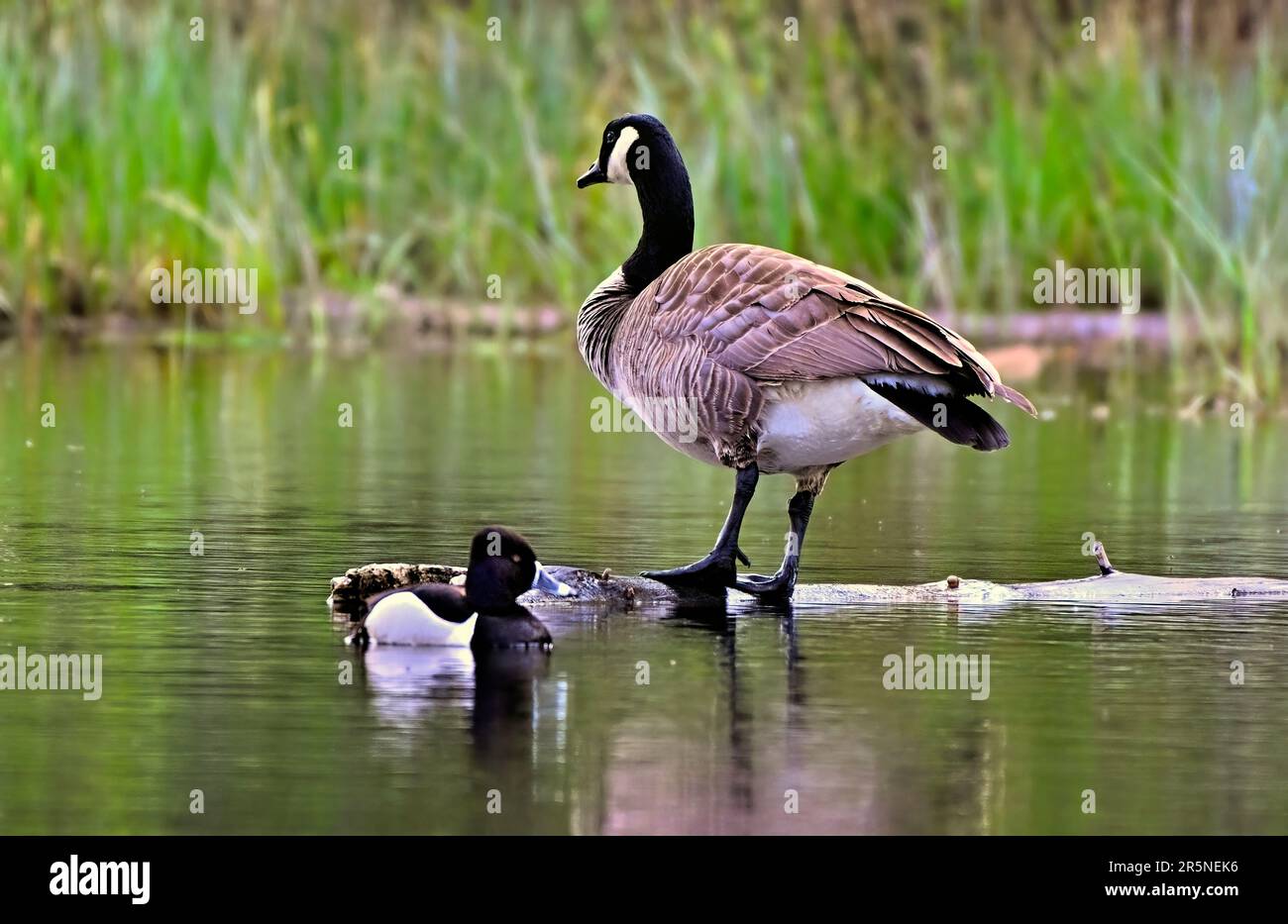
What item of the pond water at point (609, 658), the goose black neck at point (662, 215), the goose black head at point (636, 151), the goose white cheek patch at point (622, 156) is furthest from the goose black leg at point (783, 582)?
the goose white cheek patch at point (622, 156)

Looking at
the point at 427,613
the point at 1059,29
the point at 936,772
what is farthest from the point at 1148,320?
the point at 936,772

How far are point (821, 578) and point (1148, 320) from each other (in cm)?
1426

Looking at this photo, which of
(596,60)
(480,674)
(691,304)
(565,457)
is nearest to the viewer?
(480,674)

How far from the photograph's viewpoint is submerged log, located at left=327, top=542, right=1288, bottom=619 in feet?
31.5

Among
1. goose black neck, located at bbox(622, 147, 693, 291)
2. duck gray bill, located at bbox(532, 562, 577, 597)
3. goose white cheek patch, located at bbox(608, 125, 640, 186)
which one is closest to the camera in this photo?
duck gray bill, located at bbox(532, 562, 577, 597)

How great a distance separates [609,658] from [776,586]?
1632 mm

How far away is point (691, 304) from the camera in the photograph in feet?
33.8

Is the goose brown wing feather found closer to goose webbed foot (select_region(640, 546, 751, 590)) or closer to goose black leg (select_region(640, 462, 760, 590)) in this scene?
goose black leg (select_region(640, 462, 760, 590))

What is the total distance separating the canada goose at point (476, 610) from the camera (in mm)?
8781

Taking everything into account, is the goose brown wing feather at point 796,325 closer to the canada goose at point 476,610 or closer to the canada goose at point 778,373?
the canada goose at point 778,373

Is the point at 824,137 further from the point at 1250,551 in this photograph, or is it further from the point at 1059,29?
the point at 1250,551

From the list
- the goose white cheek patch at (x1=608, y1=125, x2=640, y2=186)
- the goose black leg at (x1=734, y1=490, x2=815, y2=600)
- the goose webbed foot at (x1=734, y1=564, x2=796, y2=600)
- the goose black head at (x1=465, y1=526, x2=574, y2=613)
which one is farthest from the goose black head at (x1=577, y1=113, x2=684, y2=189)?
the goose black head at (x1=465, y1=526, x2=574, y2=613)

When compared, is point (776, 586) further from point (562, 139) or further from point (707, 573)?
point (562, 139)

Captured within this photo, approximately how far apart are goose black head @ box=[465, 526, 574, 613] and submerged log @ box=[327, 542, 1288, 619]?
0.65 meters
